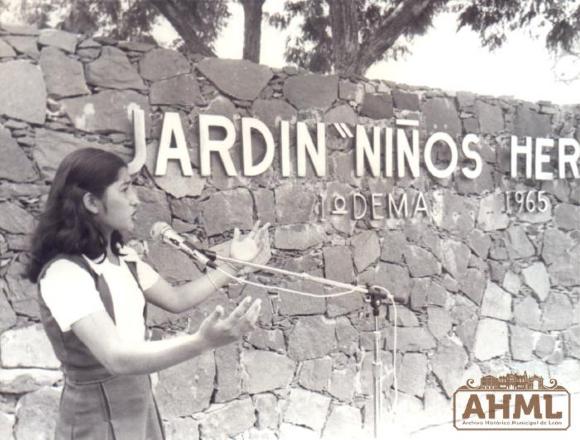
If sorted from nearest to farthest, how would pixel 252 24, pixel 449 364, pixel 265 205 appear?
pixel 265 205 < pixel 449 364 < pixel 252 24

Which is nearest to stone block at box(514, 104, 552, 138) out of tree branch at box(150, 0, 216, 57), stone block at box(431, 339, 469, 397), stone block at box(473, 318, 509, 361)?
stone block at box(473, 318, 509, 361)

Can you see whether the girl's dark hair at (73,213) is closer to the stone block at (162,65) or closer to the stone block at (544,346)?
the stone block at (162,65)

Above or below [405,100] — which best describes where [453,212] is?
below

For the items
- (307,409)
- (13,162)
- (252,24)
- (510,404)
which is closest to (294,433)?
(307,409)

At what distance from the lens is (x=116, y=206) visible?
1.53 m

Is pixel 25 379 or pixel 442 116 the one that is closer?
pixel 25 379

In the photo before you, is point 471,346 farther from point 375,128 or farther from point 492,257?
point 375,128

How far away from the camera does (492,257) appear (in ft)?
13.8

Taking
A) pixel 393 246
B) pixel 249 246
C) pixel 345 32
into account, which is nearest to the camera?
pixel 249 246

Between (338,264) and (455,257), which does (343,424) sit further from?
(455,257)

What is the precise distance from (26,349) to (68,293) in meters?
1.63

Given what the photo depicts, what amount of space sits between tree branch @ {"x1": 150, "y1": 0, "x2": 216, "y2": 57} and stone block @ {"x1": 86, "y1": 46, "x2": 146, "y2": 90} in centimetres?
183

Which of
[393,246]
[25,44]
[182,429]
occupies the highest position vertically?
[25,44]

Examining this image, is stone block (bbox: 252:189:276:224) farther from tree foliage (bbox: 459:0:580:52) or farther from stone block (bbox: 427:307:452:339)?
tree foliage (bbox: 459:0:580:52)
